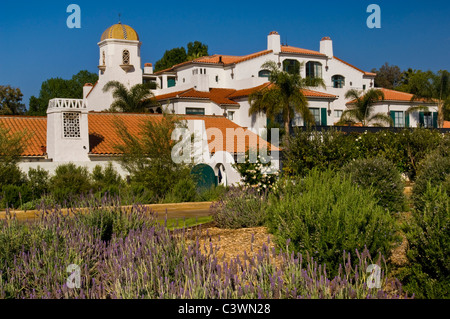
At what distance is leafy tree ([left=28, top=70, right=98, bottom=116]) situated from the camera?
88562 mm

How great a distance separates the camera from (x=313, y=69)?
67125 mm

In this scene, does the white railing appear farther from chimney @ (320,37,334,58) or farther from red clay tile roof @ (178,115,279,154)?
chimney @ (320,37,334,58)

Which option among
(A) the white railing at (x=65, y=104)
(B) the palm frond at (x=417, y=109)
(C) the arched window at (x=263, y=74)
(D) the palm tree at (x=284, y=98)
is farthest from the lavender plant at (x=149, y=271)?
(B) the palm frond at (x=417, y=109)

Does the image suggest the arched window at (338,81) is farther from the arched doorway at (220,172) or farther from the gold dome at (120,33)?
the arched doorway at (220,172)

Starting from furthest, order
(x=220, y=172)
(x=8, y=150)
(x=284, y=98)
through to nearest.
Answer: (x=284, y=98) → (x=220, y=172) → (x=8, y=150)

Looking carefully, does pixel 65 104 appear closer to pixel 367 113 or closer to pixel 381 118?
pixel 367 113

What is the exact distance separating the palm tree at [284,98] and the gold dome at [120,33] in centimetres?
1815

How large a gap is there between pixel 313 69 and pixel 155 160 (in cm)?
4487

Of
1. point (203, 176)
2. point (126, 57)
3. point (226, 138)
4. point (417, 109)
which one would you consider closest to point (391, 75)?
point (417, 109)

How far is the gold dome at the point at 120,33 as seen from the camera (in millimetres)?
63312

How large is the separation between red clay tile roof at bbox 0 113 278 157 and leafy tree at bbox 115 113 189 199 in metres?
3.33

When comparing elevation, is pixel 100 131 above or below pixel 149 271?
above

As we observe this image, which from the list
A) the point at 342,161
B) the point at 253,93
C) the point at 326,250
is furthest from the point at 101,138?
the point at 326,250

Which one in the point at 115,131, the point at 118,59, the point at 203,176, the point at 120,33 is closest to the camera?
the point at 203,176
